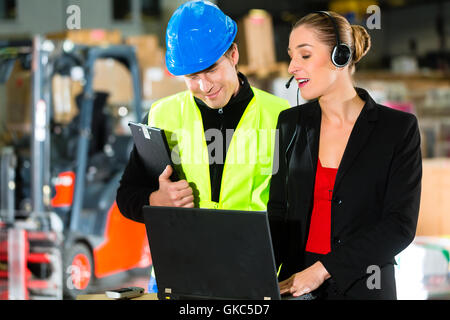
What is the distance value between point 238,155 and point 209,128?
0.14m

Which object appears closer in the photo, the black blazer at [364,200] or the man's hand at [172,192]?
the black blazer at [364,200]

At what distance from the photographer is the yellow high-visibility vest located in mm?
2174

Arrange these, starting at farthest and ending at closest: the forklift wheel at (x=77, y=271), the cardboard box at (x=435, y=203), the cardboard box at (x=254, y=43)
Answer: the cardboard box at (x=254, y=43)
the forklift wheel at (x=77, y=271)
the cardboard box at (x=435, y=203)

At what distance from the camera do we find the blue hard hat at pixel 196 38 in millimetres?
2072

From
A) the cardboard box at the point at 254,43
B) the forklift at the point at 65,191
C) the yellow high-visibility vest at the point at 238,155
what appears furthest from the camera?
the cardboard box at the point at 254,43

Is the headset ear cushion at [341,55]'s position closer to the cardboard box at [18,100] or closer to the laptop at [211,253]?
the laptop at [211,253]

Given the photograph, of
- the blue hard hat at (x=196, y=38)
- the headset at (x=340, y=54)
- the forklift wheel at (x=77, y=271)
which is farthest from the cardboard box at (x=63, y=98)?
the headset at (x=340, y=54)

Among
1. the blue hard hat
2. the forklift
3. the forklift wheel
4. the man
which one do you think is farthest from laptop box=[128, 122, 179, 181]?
the forklift wheel

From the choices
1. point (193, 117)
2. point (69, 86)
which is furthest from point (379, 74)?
point (193, 117)

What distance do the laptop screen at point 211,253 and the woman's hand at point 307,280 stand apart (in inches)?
7.7

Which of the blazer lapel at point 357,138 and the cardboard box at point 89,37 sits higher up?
the cardboard box at point 89,37

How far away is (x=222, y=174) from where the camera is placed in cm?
222

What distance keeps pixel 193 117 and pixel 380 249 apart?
0.73 m
